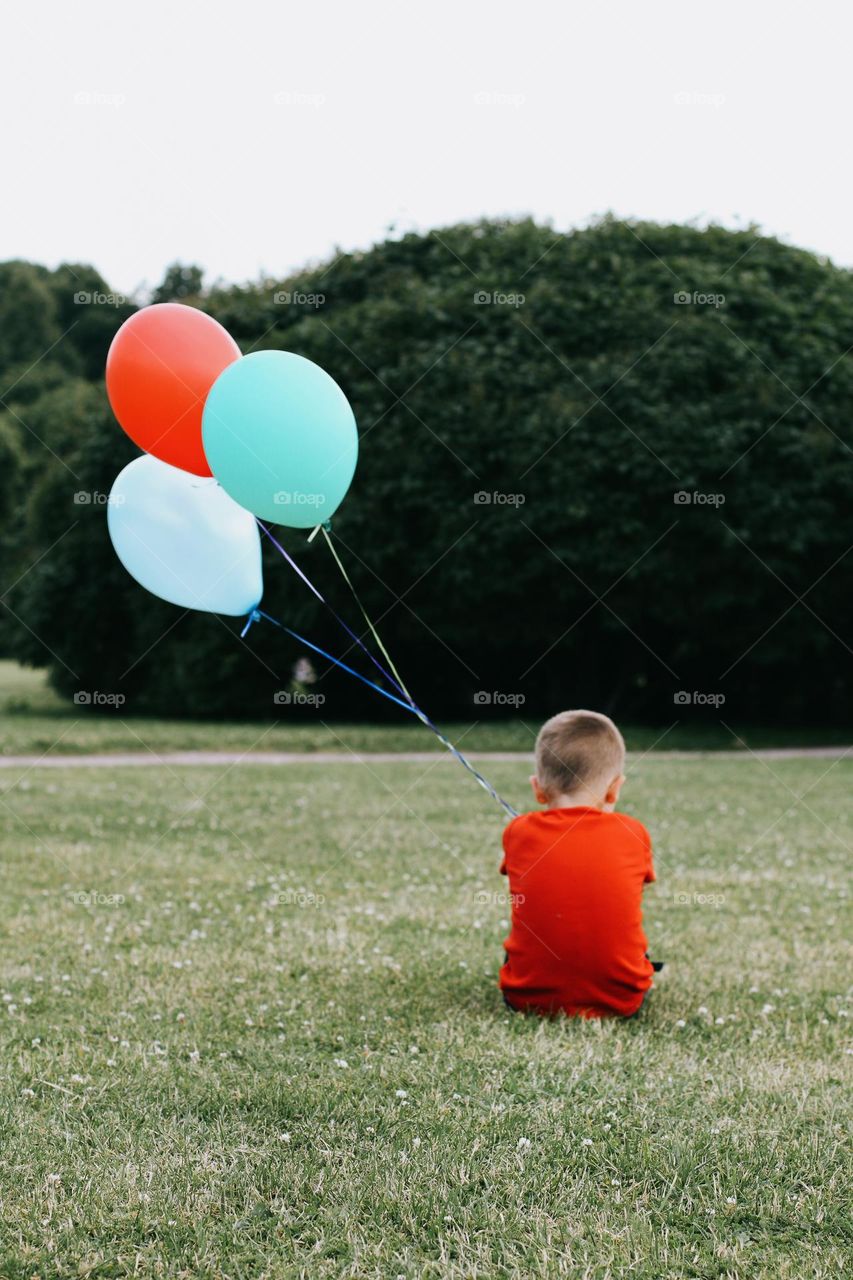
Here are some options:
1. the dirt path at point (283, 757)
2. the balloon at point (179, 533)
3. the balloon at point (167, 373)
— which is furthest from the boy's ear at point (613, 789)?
the dirt path at point (283, 757)

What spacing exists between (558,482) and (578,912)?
42.0 ft

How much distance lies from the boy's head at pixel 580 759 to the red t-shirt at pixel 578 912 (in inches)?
3.1

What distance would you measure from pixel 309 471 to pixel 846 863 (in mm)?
5566

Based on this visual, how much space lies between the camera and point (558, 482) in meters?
16.6

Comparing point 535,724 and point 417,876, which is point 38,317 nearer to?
point 535,724

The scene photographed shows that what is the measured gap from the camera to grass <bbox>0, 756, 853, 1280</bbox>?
2.75 meters

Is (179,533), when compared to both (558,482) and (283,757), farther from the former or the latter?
(558,482)

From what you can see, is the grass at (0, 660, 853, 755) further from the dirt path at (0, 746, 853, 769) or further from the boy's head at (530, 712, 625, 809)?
the boy's head at (530, 712, 625, 809)

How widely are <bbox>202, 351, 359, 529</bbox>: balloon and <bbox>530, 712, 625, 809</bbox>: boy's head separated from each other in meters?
1.26

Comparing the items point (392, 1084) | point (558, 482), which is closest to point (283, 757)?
point (558, 482)

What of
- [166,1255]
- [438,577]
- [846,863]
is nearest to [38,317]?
[438,577]

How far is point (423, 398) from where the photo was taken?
17297 mm

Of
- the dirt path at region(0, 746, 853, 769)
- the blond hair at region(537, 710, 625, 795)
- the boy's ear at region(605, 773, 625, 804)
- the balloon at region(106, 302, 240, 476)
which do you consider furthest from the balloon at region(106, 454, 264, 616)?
the dirt path at region(0, 746, 853, 769)

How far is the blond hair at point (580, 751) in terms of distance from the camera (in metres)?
4.34
